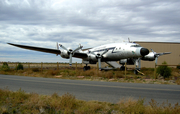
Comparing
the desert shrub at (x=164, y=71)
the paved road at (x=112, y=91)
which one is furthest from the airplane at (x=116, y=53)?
the paved road at (x=112, y=91)

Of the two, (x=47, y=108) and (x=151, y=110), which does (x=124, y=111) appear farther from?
(x=47, y=108)

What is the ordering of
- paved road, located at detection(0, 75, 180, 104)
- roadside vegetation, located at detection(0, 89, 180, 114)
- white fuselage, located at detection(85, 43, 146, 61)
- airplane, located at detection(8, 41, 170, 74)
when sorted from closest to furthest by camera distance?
roadside vegetation, located at detection(0, 89, 180, 114)
paved road, located at detection(0, 75, 180, 104)
airplane, located at detection(8, 41, 170, 74)
white fuselage, located at detection(85, 43, 146, 61)

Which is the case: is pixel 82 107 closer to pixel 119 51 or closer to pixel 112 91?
pixel 112 91

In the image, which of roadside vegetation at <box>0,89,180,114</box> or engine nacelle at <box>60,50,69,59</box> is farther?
engine nacelle at <box>60,50,69,59</box>

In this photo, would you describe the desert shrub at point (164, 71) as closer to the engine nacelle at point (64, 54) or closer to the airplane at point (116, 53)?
the airplane at point (116, 53)

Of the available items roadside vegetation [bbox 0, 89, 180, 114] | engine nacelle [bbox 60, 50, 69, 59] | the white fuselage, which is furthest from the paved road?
engine nacelle [bbox 60, 50, 69, 59]

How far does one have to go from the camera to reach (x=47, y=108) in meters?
6.07

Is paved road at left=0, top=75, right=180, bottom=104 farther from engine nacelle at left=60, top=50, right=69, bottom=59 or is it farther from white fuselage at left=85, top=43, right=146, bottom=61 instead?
engine nacelle at left=60, top=50, right=69, bottom=59

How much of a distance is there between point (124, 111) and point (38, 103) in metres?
3.01

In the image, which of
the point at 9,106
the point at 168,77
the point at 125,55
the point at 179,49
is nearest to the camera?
the point at 9,106

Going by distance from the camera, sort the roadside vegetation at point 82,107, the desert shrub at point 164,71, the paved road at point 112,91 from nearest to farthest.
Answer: the roadside vegetation at point 82,107 < the paved road at point 112,91 < the desert shrub at point 164,71

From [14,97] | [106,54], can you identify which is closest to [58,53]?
[106,54]

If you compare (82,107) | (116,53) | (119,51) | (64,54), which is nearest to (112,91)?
(82,107)

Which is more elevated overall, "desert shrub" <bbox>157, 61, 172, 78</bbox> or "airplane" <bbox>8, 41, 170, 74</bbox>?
"airplane" <bbox>8, 41, 170, 74</bbox>
